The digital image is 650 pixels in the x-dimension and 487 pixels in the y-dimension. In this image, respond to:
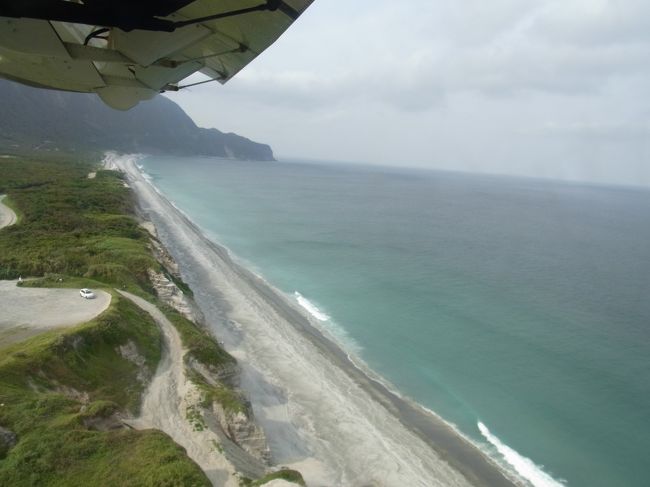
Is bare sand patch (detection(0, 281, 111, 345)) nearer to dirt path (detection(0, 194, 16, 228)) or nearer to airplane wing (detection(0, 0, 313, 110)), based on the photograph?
airplane wing (detection(0, 0, 313, 110))

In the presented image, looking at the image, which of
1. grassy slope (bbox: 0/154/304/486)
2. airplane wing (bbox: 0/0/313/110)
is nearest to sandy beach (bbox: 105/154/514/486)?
grassy slope (bbox: 0/154/304/486)

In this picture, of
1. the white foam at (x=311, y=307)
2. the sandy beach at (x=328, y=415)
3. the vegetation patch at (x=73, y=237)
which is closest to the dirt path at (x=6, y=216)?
the vegetation patch at (x=73, y=237)

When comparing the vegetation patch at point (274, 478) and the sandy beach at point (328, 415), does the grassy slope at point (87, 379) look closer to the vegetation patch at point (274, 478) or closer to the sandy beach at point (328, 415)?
the vegetation patch at point (274, 478)

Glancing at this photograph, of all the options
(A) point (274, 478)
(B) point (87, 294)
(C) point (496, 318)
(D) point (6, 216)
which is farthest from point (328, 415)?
(D) point (6, 216)

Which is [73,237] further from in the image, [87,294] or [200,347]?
[200,347]

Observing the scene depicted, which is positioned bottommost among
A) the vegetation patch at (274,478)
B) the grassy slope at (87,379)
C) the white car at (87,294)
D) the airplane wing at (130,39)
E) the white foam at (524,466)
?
the white foam at (524,466)
